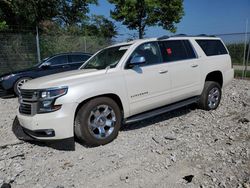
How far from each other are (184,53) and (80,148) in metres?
3.13

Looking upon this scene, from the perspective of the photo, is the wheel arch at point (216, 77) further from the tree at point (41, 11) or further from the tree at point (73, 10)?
the tree at point (73, 10)

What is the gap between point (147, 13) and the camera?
790 inches

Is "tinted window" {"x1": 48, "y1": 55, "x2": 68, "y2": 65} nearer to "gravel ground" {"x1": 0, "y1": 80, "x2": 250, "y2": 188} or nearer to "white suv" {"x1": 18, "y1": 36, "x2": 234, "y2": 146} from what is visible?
"white suv" {"x1": 18, "y1": 36, "x2": 234, "y2": 146}

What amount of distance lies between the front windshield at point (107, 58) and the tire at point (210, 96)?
7.78 ft

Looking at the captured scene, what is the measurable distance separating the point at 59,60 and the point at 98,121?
6.10 meters

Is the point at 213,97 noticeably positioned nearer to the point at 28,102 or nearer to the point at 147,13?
the point at 28,102

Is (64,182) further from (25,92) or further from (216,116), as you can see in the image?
(216,116)

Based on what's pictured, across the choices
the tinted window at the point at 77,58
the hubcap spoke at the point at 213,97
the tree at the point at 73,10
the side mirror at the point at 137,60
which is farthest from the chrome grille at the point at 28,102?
the tree at the point at 73,10

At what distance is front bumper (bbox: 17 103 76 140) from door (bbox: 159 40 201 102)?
2.33 meters

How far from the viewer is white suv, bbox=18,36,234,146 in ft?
13.7

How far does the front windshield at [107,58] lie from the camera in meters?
5.12

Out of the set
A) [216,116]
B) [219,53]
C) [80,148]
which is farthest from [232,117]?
[80,148]

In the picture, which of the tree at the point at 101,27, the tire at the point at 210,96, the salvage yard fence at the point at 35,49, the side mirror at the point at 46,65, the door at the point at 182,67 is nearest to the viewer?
the door at the point at 182,67

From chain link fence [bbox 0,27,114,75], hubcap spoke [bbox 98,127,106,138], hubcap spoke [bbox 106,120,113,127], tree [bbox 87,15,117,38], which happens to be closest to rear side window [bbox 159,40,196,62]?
hubcap spoke [bbox 106,120,113,127]
